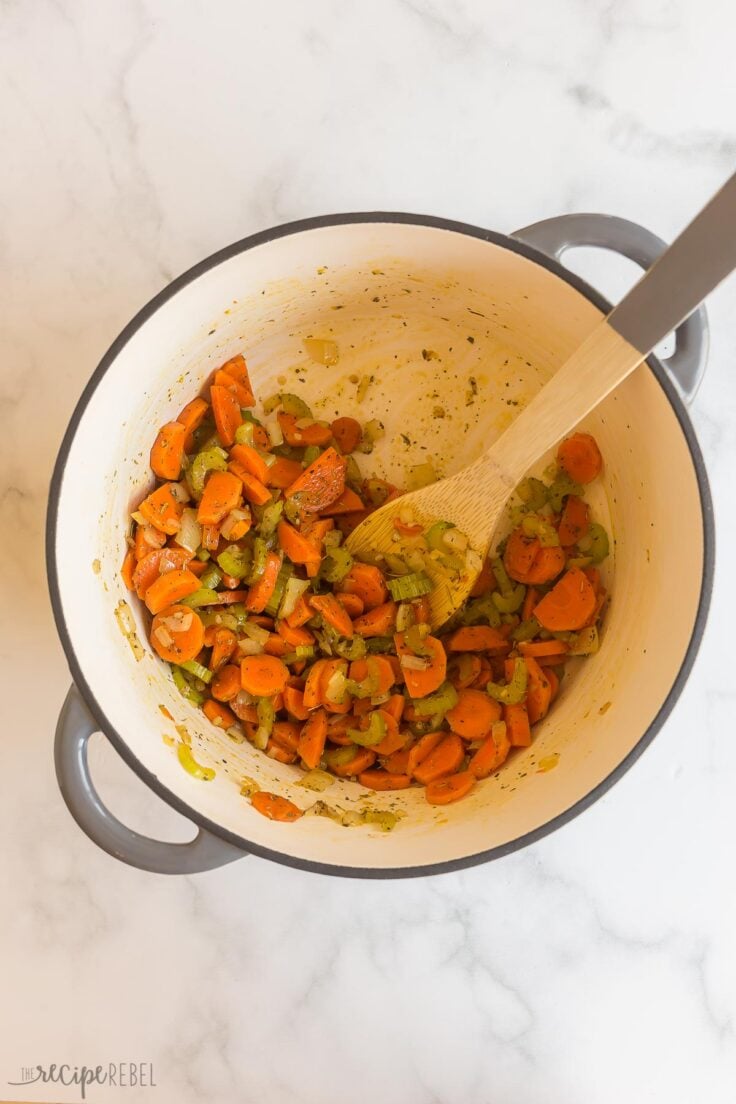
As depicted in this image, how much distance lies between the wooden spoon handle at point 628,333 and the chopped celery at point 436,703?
0.38m

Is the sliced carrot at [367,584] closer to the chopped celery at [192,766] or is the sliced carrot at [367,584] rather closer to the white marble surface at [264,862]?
the chopped celery at [192,766]

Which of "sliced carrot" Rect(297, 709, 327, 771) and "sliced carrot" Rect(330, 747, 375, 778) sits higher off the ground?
"sliced carrot" Rect(297, 709, 327, 771)

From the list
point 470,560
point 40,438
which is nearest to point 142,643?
point 40,438

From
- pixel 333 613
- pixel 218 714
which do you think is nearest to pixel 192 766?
pixel 218 714

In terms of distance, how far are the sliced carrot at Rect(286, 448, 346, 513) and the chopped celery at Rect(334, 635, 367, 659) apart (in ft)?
0.77

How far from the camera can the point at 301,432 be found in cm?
162

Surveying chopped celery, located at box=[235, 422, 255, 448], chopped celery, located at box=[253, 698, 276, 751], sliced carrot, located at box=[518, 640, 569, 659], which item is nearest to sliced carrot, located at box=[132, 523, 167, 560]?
chopped celery, located at box=[235, 422, 255, 448]

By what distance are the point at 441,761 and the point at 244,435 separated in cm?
65

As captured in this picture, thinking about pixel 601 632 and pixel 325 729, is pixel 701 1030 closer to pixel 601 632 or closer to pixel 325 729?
pixel 601 632

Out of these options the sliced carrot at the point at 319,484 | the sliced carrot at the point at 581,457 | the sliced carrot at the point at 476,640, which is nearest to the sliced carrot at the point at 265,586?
the sliced carrot at the point at 319,484

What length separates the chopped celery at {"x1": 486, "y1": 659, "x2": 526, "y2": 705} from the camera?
1513 mm

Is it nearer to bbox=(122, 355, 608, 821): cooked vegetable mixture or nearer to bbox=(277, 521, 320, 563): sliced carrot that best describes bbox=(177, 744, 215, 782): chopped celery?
bbox=(122, 355, 608, 821): cooked vegetable mixture

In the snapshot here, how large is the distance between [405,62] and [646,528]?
0.95 m

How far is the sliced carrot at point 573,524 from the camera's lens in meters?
1.60
